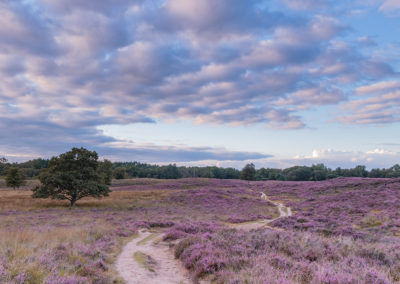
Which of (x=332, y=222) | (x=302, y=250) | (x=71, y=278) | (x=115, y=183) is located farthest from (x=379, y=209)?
(x=115, y=183)

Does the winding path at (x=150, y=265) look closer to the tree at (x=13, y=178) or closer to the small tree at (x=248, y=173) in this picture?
the tree at (x=13, y=178)

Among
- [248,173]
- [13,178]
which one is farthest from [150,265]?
[248,173]

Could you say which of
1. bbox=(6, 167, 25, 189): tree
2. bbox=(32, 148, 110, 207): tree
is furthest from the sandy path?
bbox=(6, 167, 25, 189): tree

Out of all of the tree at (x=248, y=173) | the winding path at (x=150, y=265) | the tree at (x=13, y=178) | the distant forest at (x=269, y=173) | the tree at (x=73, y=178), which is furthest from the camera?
the distant forest at (x=269, y=173)

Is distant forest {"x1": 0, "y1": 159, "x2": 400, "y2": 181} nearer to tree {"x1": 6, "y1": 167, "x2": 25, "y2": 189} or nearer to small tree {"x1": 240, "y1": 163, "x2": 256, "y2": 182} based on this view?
small tree {"x1": 240, "y1": 163, "x2": 256, "y2": 182}

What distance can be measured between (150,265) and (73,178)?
3202cm

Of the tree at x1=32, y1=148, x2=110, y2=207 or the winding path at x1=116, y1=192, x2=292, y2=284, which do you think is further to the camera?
the tree at x1=32, y1=148, x2=110, y2=207

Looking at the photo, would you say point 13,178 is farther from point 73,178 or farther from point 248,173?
point 248,173

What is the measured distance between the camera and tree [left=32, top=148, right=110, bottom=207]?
129 feet

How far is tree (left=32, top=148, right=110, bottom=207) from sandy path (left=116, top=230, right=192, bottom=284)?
26560 millimetres

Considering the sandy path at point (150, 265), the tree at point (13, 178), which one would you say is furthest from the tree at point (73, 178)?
the tree at point (13, 178)

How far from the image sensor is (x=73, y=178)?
1550 inches

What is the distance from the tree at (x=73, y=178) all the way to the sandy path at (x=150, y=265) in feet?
87.1

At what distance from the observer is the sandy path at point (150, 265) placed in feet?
32.9
